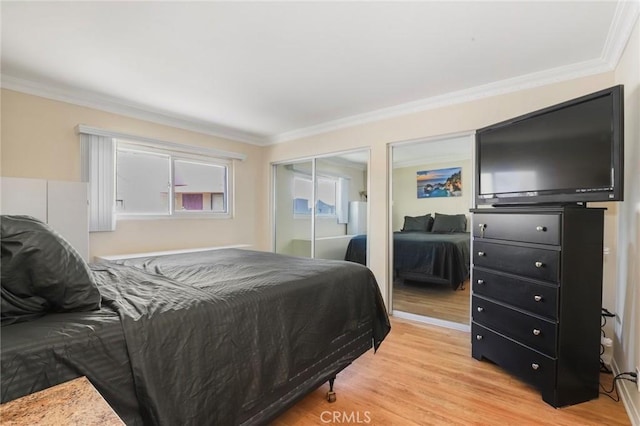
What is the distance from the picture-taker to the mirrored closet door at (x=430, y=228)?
11.7ft

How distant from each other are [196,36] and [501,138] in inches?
97.2

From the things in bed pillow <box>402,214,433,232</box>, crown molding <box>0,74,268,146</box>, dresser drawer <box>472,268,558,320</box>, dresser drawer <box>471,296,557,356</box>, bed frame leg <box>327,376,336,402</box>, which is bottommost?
bed frame leg <box>327,376,336,402</box>

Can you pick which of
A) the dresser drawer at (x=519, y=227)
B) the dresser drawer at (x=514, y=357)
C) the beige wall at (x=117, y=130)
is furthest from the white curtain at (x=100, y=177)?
the dresser drawer at (x=514, y=357)

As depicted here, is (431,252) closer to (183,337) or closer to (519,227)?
(519,227)

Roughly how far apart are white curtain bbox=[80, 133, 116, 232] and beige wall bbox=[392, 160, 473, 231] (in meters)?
3.27

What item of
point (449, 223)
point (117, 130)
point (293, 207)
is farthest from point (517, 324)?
point (117, 130)

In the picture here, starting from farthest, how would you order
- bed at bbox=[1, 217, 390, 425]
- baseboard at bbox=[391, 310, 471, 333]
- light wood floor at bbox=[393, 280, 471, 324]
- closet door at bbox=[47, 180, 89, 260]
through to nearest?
light wood floor at bbox=[393, 280, 471, 324] → baseboard at bbox=[391, 310, 471, 333] → closet door at bbox=[47, 180, 89, 260] → bed at bbox=[1, 217, 390, 425]

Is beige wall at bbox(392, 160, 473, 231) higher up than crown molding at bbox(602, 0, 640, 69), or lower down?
lower down

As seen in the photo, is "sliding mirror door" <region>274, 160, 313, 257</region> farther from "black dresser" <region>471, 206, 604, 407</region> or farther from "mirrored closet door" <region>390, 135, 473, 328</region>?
"black dresser" <region>471, 206, 604, 407</region>

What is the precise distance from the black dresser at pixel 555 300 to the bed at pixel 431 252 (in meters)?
1.54

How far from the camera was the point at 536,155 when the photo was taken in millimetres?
2188

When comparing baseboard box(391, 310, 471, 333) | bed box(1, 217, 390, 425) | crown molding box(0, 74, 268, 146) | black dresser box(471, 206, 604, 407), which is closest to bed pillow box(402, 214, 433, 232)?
baseboard box(391, 310, 471, 333)

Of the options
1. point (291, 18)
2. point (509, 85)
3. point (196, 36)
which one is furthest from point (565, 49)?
point (196, 36)

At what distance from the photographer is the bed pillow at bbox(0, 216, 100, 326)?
94 centimetres
